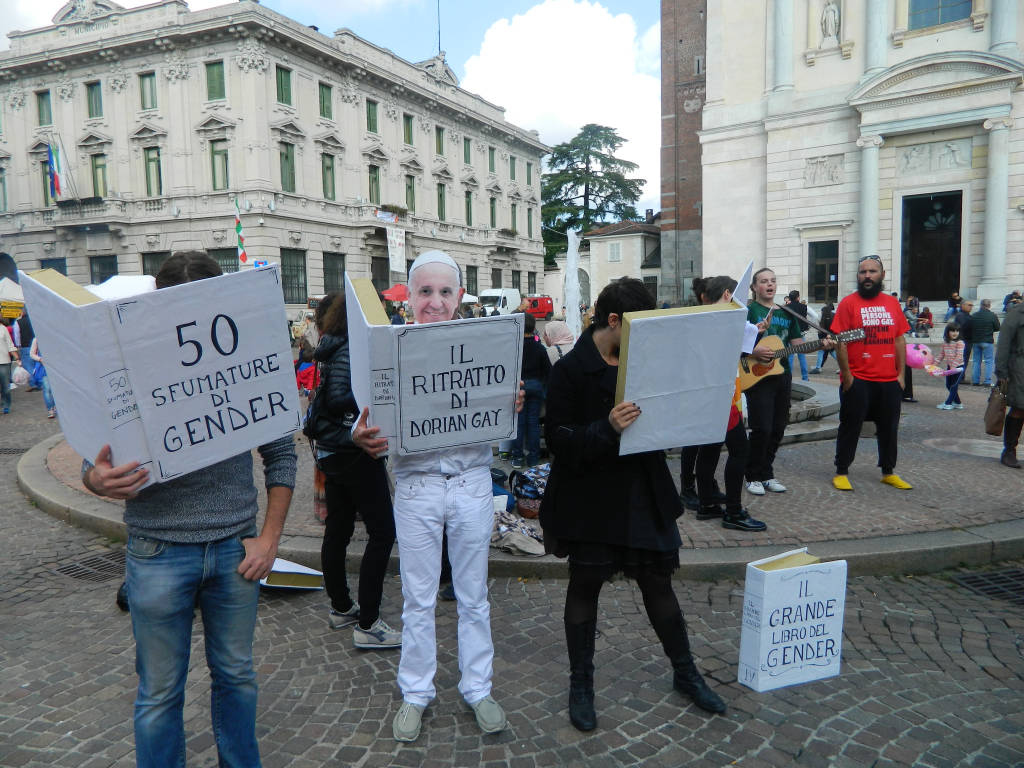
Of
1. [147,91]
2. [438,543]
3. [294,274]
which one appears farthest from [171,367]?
[147,91]

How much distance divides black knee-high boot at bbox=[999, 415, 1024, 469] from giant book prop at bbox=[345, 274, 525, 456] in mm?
6484

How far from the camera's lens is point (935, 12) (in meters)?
24.7

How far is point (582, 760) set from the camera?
2.80 meters

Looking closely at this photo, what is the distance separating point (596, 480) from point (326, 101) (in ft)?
118

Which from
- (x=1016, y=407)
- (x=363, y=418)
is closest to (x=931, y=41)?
(x=1016, y=407)

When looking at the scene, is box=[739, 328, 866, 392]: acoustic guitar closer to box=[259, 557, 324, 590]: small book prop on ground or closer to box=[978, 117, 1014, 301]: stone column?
box=[259, 557, 324, 590]: small book prop on ground

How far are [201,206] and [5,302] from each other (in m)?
15.9

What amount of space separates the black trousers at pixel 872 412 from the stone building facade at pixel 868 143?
21840 mm

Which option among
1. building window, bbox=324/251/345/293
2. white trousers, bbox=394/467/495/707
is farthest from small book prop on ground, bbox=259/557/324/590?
building window, bbox=324/251/345/293

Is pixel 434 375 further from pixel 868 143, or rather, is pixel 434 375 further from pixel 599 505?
pixel 868 143

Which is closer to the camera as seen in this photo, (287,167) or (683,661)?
(683,661)

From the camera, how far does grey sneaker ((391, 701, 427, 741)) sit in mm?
2932

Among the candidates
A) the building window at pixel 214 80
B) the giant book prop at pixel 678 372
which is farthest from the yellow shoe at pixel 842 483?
the building window at pixel 214 80

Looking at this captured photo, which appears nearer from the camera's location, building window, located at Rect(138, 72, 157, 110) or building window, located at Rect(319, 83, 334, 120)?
building window, located at Rect(138, 72, 157, 110)
